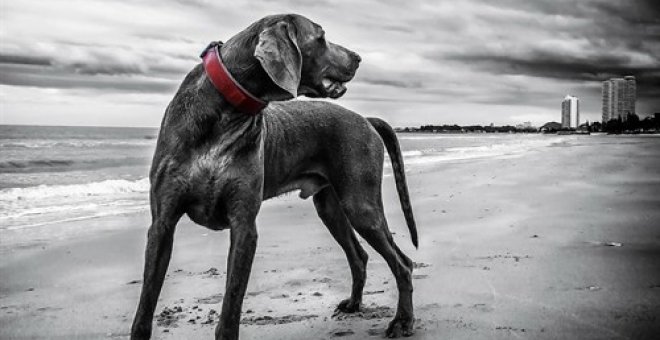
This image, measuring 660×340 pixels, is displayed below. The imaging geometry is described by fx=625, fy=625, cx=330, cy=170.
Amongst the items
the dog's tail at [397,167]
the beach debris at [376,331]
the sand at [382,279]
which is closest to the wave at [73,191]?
the sand at [382,279]

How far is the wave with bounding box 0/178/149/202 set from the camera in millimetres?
12141

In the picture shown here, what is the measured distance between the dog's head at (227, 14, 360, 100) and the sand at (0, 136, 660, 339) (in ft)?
5.26

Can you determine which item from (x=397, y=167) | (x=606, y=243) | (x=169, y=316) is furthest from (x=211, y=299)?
(x=606, y=243)

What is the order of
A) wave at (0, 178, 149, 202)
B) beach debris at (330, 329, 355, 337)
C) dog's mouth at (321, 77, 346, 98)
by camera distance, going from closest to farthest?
dog's mouth at (321, 77, 346, 98), beach debris at (330, 329, 355, 337), wave at (0, 178, 149, 202)

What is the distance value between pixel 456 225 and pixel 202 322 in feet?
14.6

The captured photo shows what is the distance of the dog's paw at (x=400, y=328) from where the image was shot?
4098mm

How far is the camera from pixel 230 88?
336cm

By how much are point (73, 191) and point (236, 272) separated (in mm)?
10543

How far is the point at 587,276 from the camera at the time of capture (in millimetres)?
5141

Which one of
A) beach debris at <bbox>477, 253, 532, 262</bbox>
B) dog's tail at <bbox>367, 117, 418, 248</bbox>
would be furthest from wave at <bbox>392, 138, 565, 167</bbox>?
dog's tail at <bbox>367, 117, 418, 248</bbox>

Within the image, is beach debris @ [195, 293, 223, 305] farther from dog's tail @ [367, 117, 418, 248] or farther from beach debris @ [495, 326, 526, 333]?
beach debris @ [495, 326, 526, 333]

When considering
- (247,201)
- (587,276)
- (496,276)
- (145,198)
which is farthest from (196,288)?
(145,198)

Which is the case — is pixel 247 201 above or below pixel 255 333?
above

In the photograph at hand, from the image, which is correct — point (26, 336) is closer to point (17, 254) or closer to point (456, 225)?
point (17, 254)
